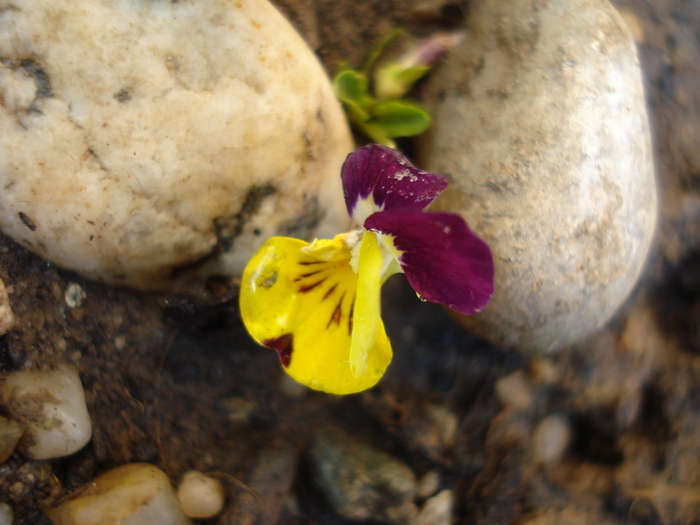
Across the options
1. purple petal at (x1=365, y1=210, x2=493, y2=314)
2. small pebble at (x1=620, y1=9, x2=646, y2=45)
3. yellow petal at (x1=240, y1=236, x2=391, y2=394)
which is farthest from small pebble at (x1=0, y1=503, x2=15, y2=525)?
small pebble at (x1=620, y1=9, x2=646, y2=45)

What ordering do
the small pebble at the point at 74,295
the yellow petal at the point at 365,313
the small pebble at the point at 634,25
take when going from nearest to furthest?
the yellow petal at the point at 365,313 → the small pebble at the point at 74,295 → the small pebble at the point at 634,25

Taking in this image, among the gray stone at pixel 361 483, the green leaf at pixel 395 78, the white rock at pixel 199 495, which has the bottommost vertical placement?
the gray stone at pixel 361 483

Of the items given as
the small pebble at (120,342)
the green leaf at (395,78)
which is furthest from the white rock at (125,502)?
the green leaf at (395,78)

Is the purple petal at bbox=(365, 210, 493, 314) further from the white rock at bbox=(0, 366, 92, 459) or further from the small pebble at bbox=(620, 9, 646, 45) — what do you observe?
the small pebble at bbox=(620, 9, 646, 45)

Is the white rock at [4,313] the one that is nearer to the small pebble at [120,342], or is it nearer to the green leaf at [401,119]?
the small pebble at [120,342]

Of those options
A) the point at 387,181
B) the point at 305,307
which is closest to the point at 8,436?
the point at 305,307

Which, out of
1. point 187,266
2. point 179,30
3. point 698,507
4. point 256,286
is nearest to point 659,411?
point 698,507

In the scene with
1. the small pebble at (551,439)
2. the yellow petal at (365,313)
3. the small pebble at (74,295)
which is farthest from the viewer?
the small pebble at (551,439)

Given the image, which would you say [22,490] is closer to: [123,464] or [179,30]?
[123,464]
